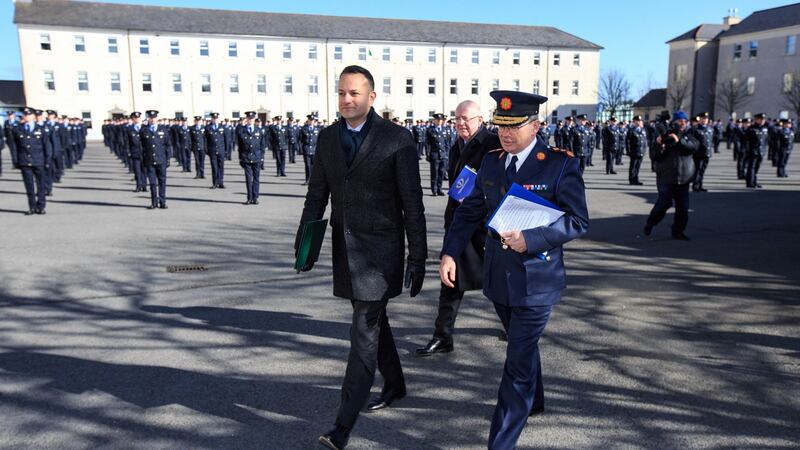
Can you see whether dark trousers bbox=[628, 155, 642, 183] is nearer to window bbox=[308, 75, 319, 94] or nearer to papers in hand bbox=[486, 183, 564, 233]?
papers in hand bbox=[486, 183, 564, 233]

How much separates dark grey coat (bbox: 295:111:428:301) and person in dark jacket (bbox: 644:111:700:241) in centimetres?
709

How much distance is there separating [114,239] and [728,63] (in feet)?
226

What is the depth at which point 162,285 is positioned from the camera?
283 inches

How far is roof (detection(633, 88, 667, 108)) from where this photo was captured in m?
80.0

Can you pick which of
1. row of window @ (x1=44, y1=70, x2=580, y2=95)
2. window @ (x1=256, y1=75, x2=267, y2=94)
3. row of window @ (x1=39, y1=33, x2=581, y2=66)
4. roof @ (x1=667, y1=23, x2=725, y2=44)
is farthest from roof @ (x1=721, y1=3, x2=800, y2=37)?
window @ (x1=256, y1=75, x2=267, y2=94)

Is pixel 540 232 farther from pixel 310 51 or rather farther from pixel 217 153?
pixel 310 51

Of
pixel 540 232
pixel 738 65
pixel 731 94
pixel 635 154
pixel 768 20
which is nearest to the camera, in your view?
pixel 540 232

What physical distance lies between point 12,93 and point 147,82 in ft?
59.1

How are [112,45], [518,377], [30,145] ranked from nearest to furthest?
[518,377] < [30,145] < [112,45]

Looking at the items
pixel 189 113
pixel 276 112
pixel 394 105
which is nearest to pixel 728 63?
pixel 394 105

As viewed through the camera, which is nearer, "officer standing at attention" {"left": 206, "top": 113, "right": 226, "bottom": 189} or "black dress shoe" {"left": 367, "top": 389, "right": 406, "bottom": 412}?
"black dress shoe" {"left": 367, "top": 389, "right": 406, "bottom": 412}

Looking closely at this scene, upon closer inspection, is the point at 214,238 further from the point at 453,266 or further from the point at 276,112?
the point at 276,112

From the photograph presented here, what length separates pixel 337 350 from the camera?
5082 mm

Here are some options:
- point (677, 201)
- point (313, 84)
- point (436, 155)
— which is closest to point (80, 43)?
point (313, 84)
